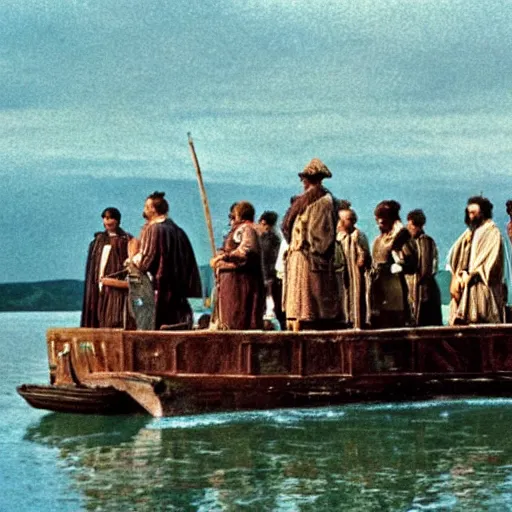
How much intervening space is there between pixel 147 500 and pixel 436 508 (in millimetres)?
1976

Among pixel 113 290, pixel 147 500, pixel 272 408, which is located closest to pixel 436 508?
pixel 147 500

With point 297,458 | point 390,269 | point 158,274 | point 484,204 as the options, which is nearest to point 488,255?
point 484,204

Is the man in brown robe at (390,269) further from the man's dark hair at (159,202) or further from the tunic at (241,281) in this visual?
the man's dark hair at (159,202)

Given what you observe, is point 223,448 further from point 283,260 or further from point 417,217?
point 417,217

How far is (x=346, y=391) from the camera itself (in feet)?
48.4

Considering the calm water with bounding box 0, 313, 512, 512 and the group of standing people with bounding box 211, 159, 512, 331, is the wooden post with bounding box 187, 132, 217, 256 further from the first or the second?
the calm water with bounding box 0, 313, 512, 512

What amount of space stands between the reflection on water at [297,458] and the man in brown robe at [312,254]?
3.32ft

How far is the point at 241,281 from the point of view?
14.9m

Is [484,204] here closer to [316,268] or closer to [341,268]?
[341,268]

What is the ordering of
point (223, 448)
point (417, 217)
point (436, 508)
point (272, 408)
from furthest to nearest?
1. point (417, 217)
2. point (272, 408)
3. point (223, 448)
4. point (436, 508)

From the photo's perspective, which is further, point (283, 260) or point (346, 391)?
point (283, 260)

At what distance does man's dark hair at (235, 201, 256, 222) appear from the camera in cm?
1491

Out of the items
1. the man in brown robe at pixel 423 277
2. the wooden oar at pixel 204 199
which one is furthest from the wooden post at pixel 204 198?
the man in brown robe at pixel 423 277

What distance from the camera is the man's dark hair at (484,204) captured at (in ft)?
50.0
